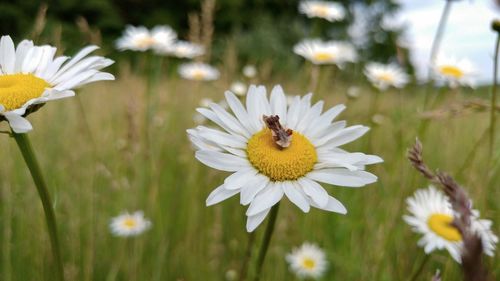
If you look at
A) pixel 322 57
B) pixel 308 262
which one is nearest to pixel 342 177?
pixel 308 262

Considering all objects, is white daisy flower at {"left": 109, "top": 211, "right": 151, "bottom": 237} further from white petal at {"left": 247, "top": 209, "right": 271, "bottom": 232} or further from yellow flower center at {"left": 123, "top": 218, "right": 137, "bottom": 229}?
white petal at {"left": 247, "top": 209, "right": 271, "bottom": 232}

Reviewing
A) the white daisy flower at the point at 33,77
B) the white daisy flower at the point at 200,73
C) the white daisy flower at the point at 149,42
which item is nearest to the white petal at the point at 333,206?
the white daisy flower at the point at 33,77

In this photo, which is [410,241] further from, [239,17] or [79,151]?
[239,17]

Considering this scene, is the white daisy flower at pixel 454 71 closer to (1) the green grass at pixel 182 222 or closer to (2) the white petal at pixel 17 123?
(1) the green grass at pixel 182 222

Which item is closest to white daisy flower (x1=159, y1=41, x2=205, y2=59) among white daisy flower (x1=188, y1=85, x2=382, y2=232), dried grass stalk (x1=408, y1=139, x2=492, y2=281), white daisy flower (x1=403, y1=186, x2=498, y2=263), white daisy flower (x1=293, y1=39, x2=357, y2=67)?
white daisy flower (x1=293, y1=39, x2=357, y2=67)

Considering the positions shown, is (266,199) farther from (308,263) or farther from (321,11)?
(321,11)

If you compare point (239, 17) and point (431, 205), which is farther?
point (239, 17)

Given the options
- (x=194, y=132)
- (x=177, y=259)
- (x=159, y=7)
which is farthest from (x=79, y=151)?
(x=159, y=7)
